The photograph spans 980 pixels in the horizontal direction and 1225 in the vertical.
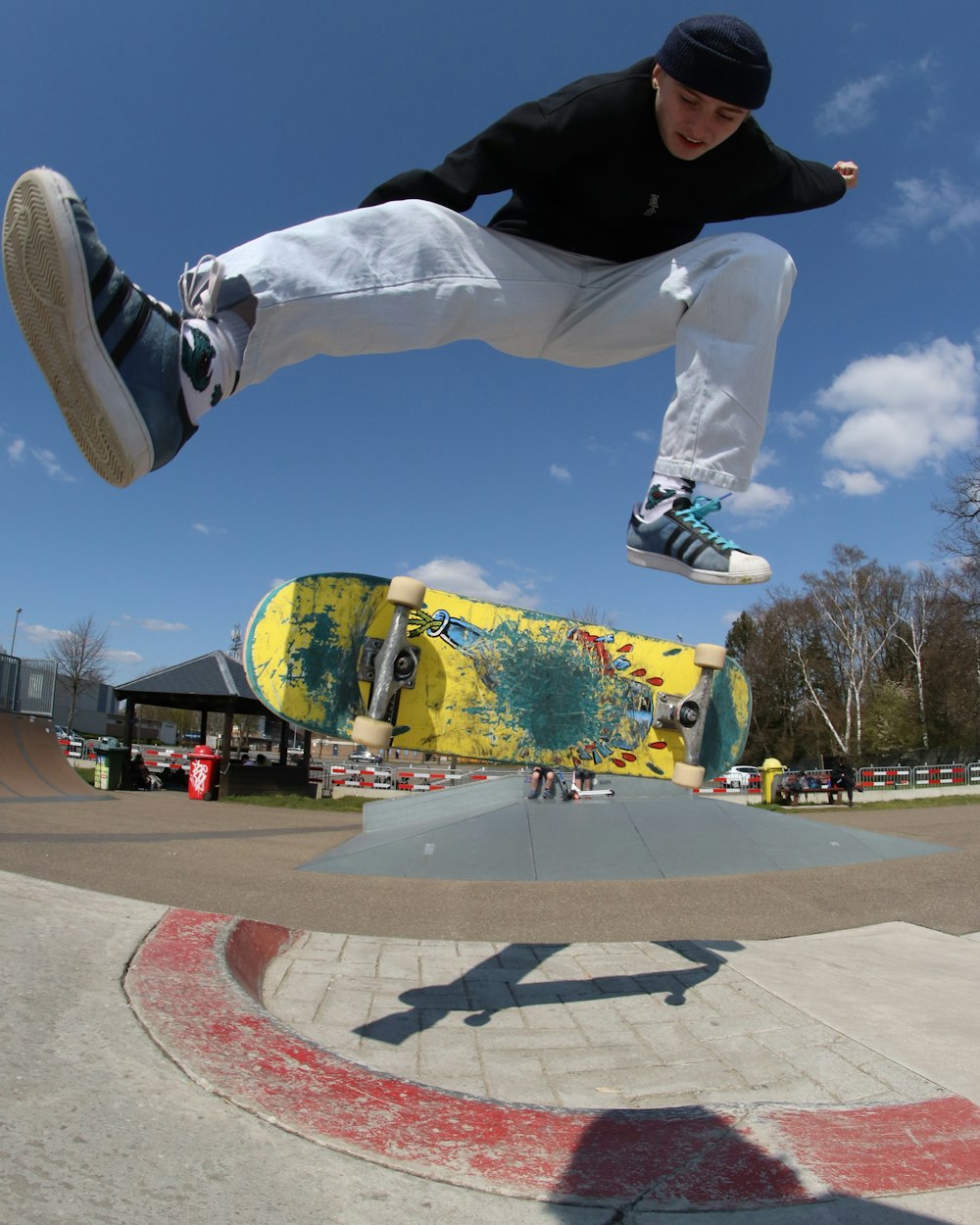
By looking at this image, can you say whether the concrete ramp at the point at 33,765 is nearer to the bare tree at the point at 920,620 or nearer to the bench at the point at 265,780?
the bench at the point at 265,780

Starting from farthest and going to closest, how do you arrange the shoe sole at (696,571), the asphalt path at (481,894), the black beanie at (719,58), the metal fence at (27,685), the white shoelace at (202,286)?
the metal fence at (27,685) < the asphalt path at (481,894) < the shoe sole at (696,571) < the black beanie at (719,58) < the white shoelace at (202,286)

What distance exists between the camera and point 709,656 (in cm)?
345

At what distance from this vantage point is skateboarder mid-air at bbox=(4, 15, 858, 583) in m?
1.58

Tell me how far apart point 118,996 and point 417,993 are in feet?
5.40

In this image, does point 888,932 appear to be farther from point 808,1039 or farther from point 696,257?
point 696,257

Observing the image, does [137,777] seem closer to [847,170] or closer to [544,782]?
[544,782]

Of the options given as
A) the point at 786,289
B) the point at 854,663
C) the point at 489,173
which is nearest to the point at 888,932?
the point at 786,289

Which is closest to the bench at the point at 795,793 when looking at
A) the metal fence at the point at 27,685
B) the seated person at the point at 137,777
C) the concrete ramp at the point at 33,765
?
the seated person at the point at 137,777

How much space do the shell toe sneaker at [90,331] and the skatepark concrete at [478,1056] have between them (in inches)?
56.2

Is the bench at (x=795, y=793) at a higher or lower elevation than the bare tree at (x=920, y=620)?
lower

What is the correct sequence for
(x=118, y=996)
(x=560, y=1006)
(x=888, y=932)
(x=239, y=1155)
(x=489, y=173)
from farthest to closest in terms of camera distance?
(x=888, y=932), (x=560, y=1006), (x=118, y=996), (x=489, y=173), (x=239, y=1155)

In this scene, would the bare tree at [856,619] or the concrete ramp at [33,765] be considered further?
the bare tree at [856,619]

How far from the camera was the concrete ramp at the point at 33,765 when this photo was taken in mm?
13055

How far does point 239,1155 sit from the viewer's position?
1685mm
